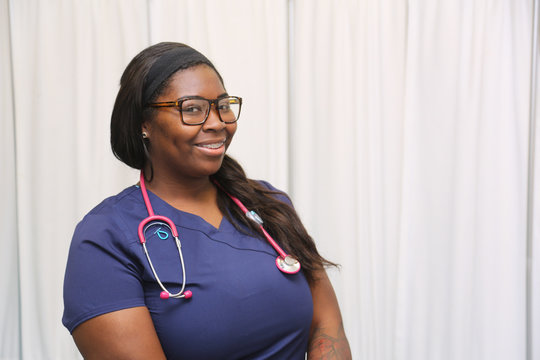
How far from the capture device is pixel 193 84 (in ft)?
3.79

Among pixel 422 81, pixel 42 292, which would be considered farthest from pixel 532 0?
pixel 42 292

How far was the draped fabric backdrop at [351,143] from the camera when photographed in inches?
84.8

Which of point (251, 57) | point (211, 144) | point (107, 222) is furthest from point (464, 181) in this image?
point (107, 222)

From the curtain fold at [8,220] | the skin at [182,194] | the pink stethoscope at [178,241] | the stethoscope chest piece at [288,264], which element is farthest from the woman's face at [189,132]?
the curtain fold at [8,220]

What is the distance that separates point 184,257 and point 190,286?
7 cm

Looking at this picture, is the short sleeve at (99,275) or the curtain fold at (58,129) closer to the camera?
the short sleeve at (99,275)

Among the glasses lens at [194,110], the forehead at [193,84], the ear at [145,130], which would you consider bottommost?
the ear at [145,130]

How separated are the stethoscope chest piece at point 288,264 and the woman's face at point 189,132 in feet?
0.85

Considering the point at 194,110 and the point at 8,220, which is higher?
the point at 194,110

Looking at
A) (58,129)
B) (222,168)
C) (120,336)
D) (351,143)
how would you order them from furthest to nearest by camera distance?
1. (58,129)
2. (351,143)
3. (222,168)
4. (120,336)

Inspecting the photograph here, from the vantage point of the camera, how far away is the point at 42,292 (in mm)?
A: 2510

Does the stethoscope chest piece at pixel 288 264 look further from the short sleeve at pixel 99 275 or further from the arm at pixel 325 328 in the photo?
the short sleeve at pixel 99 275

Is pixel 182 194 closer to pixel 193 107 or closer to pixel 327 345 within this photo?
pixel 193 107

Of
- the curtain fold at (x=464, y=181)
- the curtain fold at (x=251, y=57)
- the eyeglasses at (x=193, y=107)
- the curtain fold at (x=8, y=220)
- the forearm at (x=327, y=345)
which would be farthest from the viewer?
the curtain fold at (x=8, y=220)
